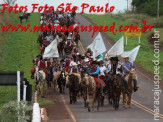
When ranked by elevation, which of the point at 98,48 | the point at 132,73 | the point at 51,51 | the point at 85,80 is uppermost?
the point at 98,48

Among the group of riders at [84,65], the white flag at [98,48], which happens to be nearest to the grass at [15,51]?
the group of riders at [84,65]

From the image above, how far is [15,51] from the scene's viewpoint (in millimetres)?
55031

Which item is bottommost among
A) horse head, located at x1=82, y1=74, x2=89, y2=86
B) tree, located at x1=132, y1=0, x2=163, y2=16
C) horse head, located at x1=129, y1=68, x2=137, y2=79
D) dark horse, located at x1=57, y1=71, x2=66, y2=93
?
dark horse, located at x1=57, y1=71, x2=66, y2=93

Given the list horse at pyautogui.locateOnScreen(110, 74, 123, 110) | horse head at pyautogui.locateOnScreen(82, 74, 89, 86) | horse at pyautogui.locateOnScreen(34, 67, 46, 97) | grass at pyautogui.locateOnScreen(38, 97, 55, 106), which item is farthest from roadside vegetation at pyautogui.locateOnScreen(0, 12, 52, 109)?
horse at pyautogui.locateOnScreen(110, 74, 123, 110)

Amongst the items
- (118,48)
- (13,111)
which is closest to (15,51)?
(118,48)

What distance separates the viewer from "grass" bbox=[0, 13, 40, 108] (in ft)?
113

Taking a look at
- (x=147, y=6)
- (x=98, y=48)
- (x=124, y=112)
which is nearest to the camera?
(x=124, y=112)

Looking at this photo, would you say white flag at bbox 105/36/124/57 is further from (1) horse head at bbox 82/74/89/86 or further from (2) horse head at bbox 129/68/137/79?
(1) horse head at bbox 82/74/89/86

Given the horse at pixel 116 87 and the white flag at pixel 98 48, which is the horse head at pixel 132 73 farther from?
the white flag at pixel 98 48

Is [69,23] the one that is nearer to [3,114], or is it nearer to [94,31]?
[94,31]

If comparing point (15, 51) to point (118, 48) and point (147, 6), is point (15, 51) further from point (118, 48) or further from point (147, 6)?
point (147, 6)

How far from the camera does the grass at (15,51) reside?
34.4 metres

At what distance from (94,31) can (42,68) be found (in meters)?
38.8

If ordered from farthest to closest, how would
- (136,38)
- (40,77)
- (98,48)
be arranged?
1. (136,38)
2. (98,48)
3. (40,77)
